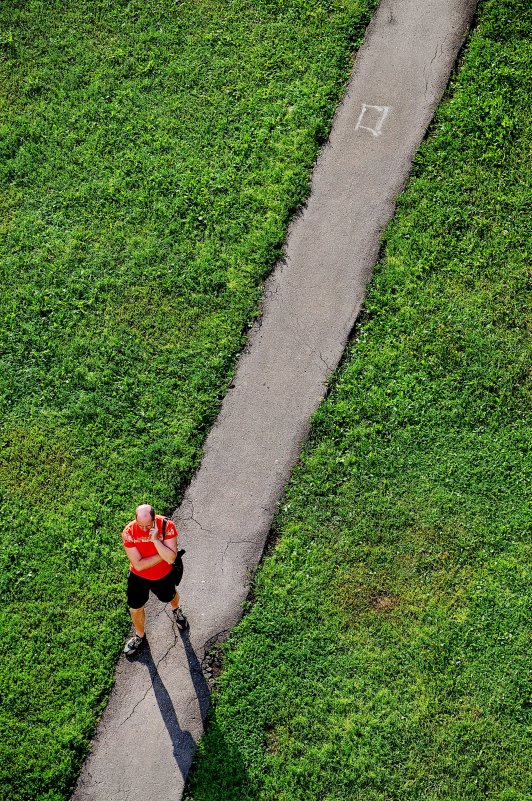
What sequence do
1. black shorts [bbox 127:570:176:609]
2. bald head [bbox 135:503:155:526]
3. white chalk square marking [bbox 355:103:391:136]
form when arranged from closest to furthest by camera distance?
bald head [bbox 135:503:155:526], black shorts [bbox 127:570:176:609], white chalk square marking [bbox 355:103:391:136]

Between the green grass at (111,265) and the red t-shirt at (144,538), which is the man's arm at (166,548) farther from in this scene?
the green grass at (111,265)

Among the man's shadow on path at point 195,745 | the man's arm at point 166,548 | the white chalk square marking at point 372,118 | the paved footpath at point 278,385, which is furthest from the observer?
the white chalk square marking at point 372,118

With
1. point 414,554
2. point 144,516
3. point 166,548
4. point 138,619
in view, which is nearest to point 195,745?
point 138,619

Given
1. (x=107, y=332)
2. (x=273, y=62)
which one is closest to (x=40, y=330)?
(x=107, y=332)

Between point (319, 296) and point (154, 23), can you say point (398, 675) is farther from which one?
point (154, 23)

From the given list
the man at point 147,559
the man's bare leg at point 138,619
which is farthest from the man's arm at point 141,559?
the man's bare leg at point 138,619

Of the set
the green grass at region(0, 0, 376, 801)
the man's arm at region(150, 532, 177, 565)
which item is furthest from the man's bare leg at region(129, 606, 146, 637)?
the man's arm at region(150, 532, 177, 565)

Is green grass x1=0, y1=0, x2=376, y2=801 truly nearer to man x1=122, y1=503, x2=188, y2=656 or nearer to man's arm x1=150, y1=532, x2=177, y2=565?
man x1=122, y1=503, x2=188, y2=656
